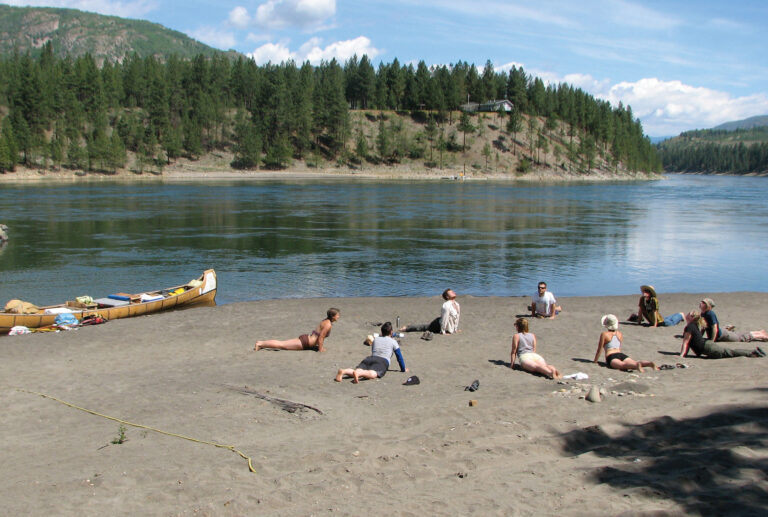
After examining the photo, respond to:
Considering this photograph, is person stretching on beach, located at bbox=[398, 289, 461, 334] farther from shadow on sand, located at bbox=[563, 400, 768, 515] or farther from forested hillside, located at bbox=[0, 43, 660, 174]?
forested hillside, located at bbox=[0, 43, 660, 174]

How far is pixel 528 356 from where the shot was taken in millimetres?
14320

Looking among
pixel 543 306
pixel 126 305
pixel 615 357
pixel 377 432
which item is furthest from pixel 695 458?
pixel 126 305

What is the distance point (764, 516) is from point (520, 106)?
196m

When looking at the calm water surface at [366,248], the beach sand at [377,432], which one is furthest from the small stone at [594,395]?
the calm water surface at [366,248]

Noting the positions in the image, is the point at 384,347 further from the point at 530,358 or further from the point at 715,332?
the point at 715,332

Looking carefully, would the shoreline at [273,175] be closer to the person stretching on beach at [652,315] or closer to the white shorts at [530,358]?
the person stretching on beach at [652,315]

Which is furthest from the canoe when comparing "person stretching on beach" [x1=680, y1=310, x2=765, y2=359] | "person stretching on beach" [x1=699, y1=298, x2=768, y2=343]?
"person stretching on beach" [x1=699, y1=298, x2=768, y2=343]

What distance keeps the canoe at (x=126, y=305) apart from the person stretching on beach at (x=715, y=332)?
18.3 metres

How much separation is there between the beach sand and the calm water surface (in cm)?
1206

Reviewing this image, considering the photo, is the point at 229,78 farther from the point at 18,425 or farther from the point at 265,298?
the point at 18,425

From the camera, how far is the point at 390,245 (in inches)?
1730

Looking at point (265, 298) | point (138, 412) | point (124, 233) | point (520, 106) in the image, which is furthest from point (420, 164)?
point (138, 412)

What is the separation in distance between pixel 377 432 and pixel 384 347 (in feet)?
13.2

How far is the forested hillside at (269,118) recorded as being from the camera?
132000mm
